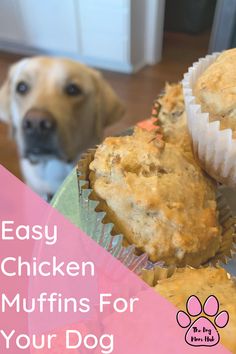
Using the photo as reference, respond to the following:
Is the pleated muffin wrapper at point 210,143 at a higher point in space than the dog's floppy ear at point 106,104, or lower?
higher

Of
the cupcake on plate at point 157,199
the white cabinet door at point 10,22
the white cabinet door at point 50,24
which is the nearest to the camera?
the cupcake on plate at point 157,199

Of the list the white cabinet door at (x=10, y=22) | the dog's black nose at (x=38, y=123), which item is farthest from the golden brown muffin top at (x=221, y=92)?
the white cabinet door at (x=10, y=22)

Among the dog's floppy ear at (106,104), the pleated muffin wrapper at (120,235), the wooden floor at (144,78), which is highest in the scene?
the pleated muffin wrapper at (120,235)

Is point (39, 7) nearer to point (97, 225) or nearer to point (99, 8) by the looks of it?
point (99, 8)

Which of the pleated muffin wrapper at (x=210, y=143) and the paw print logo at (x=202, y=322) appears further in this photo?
the pleated muffin wrapper at (x=210, y=143)

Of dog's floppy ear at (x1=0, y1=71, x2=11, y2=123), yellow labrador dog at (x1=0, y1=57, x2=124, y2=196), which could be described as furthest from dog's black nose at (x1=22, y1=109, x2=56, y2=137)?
dog's floppy ear at (x1=0, y1=71, x2=11, y2=123)

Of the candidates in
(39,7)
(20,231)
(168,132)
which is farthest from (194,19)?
(168,132)

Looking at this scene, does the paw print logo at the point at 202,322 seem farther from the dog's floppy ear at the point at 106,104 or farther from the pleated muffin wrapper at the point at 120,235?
the dog's floppy ear at the point at 106,104
